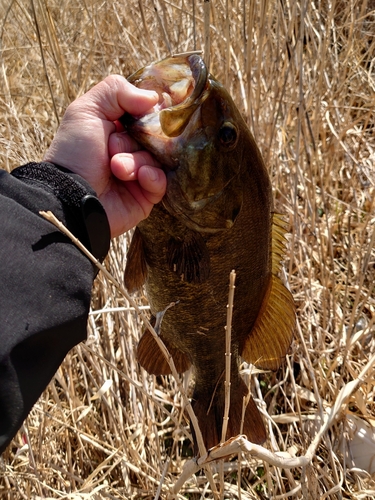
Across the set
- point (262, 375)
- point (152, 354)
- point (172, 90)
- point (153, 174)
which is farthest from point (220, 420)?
point (172, 90)

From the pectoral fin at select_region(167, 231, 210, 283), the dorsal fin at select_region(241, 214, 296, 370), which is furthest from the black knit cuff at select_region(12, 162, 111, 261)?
the dorsal fin at select_region(241, 214, 296, 370)

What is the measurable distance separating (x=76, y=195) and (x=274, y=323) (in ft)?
2.81

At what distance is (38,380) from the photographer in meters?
1.21

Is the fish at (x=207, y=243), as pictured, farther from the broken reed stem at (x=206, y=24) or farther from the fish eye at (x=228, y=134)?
the broken reed stem at (x=206, y=24)

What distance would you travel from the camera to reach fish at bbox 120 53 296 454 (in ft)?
4.69

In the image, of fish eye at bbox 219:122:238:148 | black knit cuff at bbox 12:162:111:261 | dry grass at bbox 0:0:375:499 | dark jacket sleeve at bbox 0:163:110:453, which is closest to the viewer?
dark jacket sleeve at bbox 0:163:110:453

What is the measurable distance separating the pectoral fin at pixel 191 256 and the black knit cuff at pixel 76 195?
0.95 feet

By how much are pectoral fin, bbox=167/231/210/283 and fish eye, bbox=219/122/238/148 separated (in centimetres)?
29

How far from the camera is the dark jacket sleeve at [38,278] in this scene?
116cm

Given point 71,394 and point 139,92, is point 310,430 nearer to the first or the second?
point 71,394

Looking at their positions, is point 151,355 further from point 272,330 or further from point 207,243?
point 207,243

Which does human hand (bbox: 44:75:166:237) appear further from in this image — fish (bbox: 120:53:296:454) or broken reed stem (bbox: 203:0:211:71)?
broken reed stem (bbox: 203:0:211:71)

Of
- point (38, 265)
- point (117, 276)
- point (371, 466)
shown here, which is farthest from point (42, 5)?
point (371, 466)

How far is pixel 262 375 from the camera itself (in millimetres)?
2793
